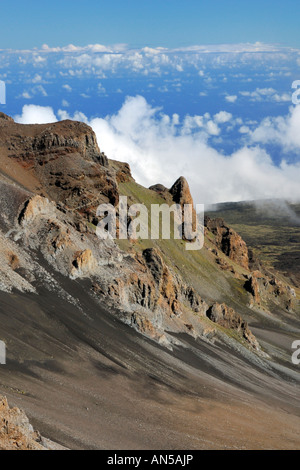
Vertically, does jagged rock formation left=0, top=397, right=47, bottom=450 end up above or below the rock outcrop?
below

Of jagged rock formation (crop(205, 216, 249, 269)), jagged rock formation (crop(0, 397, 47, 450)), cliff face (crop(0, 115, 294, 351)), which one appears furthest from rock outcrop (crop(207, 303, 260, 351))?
jagged rock formation (crop(0, 397, 47, 450))

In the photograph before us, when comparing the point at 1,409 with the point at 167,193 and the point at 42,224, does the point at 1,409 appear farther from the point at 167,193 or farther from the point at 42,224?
the point at 167,193

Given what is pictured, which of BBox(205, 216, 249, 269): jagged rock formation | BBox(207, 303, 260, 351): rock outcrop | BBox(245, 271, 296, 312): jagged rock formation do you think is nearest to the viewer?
BBox(207, 303, 260, 351): rock outcrop

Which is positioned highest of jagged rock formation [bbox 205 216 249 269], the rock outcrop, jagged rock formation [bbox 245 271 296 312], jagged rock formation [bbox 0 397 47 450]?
jagged rock formation [bbox 205 216 249 269]

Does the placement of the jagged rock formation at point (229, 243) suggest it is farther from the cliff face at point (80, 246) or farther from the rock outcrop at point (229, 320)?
the rock outcrop at point (229, 320)

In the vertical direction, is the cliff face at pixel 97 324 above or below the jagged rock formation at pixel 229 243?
below

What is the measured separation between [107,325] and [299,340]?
65630 mm

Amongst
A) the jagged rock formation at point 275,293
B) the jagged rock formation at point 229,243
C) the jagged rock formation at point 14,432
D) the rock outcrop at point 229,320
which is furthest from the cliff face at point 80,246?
the jagged rock formation at point 14,432

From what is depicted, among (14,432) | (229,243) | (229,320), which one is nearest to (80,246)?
(229,320)

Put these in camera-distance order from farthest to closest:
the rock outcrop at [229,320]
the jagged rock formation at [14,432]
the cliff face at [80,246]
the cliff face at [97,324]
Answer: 1. the rock outcrop at [229,320]
2. the cliff face at [80,246]
3. the cliff face at [97,324]
4. the jagged rock formation at [14,432]

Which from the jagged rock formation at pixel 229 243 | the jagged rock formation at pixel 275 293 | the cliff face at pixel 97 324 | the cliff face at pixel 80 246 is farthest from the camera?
the jagged rock formation at pixel 229 243

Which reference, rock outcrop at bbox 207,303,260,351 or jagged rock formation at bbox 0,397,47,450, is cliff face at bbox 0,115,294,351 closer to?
rock outcrop at bbox 207,303,260,351

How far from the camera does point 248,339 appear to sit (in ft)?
356

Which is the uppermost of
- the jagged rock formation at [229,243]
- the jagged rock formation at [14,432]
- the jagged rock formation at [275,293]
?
the jagged rock formation at [229,243]
